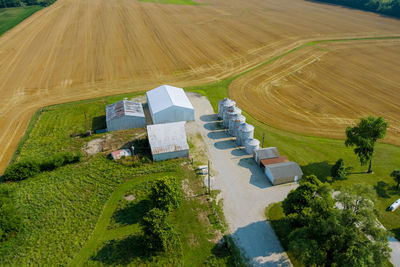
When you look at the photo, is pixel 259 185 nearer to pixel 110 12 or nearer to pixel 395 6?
pixel 110 12

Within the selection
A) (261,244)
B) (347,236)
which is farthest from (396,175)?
(261,244)

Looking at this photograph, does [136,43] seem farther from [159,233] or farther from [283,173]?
[159,233]

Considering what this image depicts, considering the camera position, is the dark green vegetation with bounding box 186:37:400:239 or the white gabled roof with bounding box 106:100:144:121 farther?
the white gabled roof with bounding box 106:100:144:121

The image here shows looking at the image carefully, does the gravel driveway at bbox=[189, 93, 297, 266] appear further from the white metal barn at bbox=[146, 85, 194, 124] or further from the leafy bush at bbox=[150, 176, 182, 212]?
the leafy bush at bbox=[150, 176, 182, 212]

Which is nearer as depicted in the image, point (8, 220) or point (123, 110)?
point (8, 220)

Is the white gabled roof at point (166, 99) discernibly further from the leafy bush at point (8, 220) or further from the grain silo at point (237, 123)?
the leafy bush at point (8, 220)

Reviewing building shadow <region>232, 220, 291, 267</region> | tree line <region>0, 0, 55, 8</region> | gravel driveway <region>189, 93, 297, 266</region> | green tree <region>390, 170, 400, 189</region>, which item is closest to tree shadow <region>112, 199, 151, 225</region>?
gravel driveway <region>189, 93, 297, 266</region>

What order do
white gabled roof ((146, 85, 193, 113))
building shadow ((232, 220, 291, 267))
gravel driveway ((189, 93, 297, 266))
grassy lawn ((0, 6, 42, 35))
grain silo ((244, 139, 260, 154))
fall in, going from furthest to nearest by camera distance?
grassy lawn ((0, 6, 42, 35)) < white gabled roof ((146, 85, 193, 113)) < grain silo ((244, 139, 260, 154)) < gravel driveway ((189, 93, 297, 266)) < building shadow ((232, 220, 291, 267))

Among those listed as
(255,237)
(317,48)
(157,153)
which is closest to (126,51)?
(157,153)
